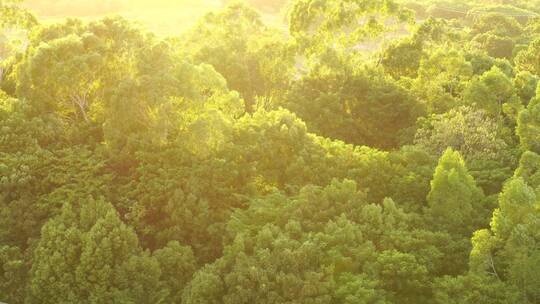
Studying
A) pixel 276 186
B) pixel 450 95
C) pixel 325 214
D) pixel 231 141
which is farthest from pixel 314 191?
pixel 450 95

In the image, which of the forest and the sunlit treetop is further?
the sunlit treetop

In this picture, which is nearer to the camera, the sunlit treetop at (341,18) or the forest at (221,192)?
the forest at (221,192)

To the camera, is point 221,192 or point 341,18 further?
point 341,18

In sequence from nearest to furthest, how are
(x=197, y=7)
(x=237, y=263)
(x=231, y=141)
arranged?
1. (x=237, y=263)
2. (x=231, y=141)
3. (x=197, y=7)

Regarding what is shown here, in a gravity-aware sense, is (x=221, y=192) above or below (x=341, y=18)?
below

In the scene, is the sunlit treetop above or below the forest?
above

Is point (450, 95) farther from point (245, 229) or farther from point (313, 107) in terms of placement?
point (245, 229)

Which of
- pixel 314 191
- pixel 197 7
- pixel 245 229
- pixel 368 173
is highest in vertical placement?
pixel 197 7

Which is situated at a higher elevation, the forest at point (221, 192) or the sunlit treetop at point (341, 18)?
the sunlit treetop at point (341, 18)
